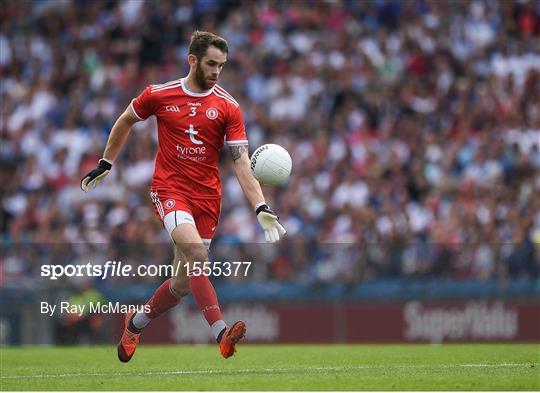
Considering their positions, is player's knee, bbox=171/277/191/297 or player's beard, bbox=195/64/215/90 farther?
player's knee, bbox=171/277/191/297

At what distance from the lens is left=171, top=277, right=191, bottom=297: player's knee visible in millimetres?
11984

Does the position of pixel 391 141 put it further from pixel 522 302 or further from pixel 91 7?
pixel 91 7

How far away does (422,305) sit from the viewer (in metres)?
19.6

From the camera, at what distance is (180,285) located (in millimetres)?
12008

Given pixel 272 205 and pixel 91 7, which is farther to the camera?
pixel 91 7

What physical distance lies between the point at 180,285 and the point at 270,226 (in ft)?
4.51

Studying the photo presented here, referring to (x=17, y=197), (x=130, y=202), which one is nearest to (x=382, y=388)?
(x=130, y=202)

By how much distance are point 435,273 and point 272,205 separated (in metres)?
3.27

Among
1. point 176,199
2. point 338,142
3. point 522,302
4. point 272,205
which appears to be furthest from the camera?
point 338,142

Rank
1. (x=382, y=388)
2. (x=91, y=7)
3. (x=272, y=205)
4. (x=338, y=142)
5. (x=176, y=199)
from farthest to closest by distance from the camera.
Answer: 1. (x=91, y=7)
2. (x=338, y=142)
3. (x=272, y=205)
4. (x=176, y=199)
5. (x=382, y=388)

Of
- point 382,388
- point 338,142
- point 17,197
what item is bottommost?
point 17,197

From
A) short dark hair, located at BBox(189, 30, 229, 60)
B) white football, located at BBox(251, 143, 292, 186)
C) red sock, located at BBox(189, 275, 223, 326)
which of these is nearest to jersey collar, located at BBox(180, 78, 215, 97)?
short dark hair, located at BBox(189, 30, 229, 60)

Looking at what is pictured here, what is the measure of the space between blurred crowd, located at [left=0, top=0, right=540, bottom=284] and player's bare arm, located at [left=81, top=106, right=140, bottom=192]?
6.77 metres

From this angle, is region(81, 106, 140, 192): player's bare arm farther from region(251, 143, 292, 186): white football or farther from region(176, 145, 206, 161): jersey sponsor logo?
region(251, 143, 292, 186): white football
